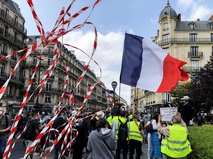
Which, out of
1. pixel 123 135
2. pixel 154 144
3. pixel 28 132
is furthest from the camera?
pixel 154 144

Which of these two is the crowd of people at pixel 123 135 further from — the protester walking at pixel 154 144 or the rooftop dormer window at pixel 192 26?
the rooftop dormer window at pixel 192 26

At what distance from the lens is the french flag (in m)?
5.55

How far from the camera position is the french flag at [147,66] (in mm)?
5551

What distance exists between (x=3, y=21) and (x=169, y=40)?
30.4 meters

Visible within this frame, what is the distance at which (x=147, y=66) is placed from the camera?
582cm

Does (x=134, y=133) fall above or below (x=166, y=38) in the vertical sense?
below

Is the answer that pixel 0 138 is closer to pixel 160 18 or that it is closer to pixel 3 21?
pixel 3 21

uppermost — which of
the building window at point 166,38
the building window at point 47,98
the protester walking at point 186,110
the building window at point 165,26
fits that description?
the building window at point 165,26

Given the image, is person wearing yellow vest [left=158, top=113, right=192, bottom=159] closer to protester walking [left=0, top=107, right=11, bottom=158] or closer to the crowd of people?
the crowd of people

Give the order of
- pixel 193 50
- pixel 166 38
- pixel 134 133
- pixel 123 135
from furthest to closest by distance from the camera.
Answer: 1. pixel 166 38
2. pixel 193 50
3. pixel 134 133
4. pixel 123 135

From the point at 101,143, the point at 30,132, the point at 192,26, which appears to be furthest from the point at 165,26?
the point at 101,143

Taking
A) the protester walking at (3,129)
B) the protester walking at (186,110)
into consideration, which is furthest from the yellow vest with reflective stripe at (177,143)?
the protester walking at (3,129)

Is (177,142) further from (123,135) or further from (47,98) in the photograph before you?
(47,98)

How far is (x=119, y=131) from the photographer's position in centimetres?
746
